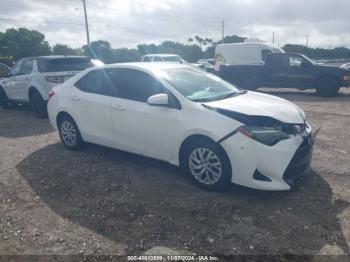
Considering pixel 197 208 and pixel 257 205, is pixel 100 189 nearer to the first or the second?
pixel 197 208

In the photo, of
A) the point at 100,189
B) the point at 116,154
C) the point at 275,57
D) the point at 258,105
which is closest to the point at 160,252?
the point at 100,189

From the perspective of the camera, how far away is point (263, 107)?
409cm

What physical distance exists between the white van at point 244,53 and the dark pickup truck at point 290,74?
77 centimetres

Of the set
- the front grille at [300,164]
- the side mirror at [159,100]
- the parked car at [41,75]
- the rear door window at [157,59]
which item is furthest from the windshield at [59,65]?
the rear door window at [157,59]

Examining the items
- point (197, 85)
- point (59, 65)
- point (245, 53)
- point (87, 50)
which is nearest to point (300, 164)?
point (197, 85)

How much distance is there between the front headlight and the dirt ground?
2.54ft

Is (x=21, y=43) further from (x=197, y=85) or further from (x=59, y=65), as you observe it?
(x=197, y=85)

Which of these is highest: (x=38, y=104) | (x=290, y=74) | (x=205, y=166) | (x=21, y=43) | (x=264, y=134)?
(x=21, y=43)

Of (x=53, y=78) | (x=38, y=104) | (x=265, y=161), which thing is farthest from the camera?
(x=38, y=104)

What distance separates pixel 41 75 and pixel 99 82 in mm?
4115

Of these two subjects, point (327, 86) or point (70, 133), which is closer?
point (70, 133)

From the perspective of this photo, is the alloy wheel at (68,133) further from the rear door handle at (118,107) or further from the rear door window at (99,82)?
the rear door handle at (118,107)

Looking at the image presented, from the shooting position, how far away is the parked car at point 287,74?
40.8ft

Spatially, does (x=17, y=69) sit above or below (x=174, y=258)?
above
